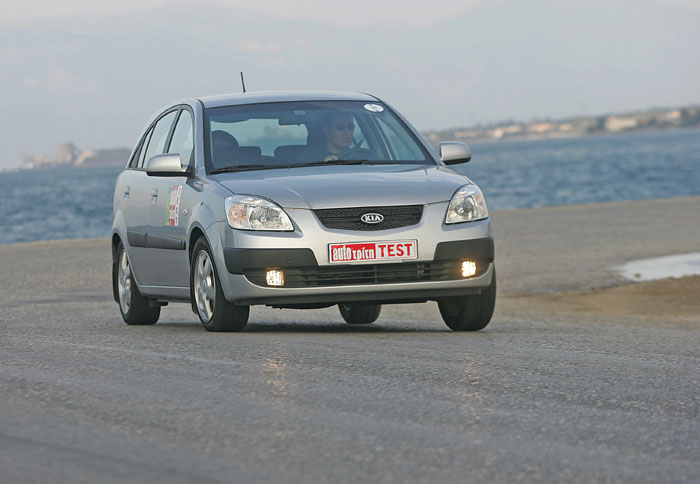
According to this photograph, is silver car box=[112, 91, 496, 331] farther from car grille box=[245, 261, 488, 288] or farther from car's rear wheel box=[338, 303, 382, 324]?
car's rear wheel box=[338, 303, 382, 324]

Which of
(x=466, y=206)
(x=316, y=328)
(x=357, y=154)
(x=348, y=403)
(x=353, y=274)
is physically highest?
(x=357, y=154)

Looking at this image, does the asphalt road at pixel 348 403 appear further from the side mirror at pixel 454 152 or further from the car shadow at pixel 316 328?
the side mirror at pixel 454 152

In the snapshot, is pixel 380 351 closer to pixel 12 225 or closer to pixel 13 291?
pixel 13 291

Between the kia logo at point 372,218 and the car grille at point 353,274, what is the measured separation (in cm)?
29

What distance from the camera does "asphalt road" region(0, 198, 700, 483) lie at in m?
4.70

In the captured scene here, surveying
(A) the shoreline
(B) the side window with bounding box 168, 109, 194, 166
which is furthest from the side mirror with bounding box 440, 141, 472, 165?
(A) the shoreline

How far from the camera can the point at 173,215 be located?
977 centimetres

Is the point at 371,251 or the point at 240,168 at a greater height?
the point at 240,168

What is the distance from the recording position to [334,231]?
8.61m

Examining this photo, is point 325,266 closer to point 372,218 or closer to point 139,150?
point 372,218

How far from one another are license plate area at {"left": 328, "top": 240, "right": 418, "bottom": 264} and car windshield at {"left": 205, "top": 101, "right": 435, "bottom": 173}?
1136 mm

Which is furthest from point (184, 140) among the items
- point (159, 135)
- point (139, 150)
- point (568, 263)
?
point (568, 263)

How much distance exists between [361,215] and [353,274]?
391 mm

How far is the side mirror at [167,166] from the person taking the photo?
948 cm
